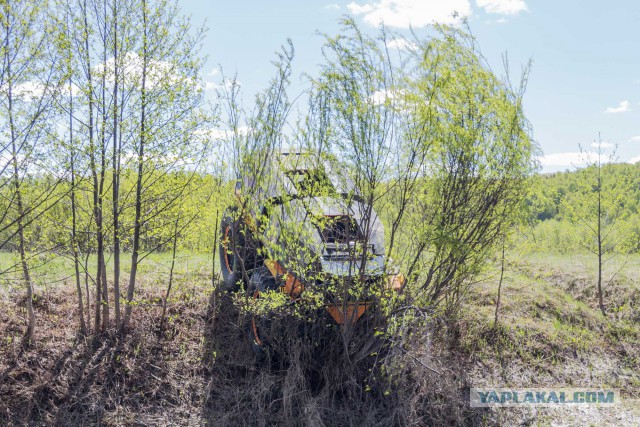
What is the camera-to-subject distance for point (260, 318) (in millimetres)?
6848

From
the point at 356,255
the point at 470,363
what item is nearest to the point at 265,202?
the point at 356,255

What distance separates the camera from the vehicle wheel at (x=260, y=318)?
671 centimetres

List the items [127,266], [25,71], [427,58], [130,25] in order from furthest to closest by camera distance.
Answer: [127,266] → [130,25] → [25,71] → [427,58]

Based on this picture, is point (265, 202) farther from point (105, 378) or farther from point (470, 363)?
point (470, 363)

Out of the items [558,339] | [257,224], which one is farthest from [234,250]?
[558,339]

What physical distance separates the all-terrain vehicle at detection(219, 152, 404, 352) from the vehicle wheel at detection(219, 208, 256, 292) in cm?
17

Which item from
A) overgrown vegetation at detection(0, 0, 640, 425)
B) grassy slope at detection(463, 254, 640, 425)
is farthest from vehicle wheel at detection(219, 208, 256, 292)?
grassy slope at detection(463, 254, 640, 425)

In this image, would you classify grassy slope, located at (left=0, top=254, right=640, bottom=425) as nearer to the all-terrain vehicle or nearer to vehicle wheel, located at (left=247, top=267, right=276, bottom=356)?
vehicle wheel, located at (left=247, top=267, right=276, bottom=356)

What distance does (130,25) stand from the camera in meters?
A: 6.70

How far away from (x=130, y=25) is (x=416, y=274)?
15.1 ft

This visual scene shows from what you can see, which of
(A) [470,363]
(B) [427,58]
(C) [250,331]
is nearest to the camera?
(B) [427,58]

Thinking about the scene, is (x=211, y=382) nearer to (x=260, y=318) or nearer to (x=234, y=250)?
(x=260, y=318)

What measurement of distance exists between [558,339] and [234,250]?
19.8ft

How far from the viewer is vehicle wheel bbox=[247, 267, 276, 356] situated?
264 inches
